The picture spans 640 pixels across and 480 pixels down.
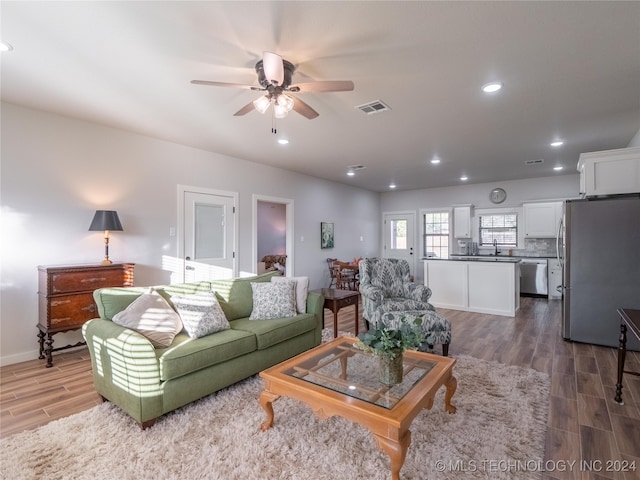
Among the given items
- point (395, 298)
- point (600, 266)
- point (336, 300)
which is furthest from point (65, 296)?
point (600, 266)

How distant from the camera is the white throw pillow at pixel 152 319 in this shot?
2.44 meters

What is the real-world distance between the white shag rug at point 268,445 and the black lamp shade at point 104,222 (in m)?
2.02

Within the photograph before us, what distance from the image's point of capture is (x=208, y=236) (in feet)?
16.6

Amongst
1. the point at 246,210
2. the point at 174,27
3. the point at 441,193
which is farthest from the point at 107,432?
the point at 441,193

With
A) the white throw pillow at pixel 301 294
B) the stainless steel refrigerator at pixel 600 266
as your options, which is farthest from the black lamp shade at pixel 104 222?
the stainless steel refrigerator at pixel 600 266

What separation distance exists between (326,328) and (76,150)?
3769 millimetres

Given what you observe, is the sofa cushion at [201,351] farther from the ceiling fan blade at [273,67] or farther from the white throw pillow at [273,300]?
the ceiling fan blade at [273,67]

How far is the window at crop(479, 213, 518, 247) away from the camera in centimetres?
769

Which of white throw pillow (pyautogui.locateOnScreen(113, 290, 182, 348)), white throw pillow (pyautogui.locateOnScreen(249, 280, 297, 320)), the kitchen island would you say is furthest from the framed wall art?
white throw pillow (pyautogui.locateOnScreen(113, 290, 182, 348))

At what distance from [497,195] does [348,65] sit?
6642 mm

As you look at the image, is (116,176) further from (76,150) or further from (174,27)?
(174,27)

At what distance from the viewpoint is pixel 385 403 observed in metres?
1.74

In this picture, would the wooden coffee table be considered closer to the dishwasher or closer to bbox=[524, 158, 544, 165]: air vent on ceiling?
bbox=[524, 158, 544, 165]: air vent on ceiling

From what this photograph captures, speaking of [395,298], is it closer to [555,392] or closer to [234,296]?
[555,392]
